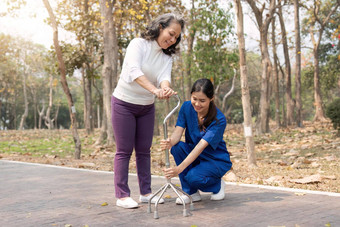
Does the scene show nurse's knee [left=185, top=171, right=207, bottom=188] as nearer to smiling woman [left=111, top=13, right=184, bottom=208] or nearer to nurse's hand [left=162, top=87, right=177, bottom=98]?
smiling woman [left=111, top=13, right=184, bottom=208]

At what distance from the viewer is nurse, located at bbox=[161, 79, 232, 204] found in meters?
4.10

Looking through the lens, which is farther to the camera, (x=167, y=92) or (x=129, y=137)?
(x=129, y=137)

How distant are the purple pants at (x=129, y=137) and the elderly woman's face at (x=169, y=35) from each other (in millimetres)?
688

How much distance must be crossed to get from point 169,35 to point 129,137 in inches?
44.5

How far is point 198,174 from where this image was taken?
4.23 meters

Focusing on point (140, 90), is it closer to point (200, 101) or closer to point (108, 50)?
point (200, 101)

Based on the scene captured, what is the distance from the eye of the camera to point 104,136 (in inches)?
627

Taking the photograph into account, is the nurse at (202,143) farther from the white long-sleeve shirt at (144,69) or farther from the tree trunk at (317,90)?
the tree trunk at (317,90)

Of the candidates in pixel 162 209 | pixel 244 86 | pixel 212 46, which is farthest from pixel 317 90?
pixel 162 209

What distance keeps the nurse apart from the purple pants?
1.15ft

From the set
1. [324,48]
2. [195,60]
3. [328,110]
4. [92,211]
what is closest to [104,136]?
[195,60]

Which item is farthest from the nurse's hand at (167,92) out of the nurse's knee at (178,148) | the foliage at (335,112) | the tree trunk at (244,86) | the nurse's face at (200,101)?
the foliage at (335,112)

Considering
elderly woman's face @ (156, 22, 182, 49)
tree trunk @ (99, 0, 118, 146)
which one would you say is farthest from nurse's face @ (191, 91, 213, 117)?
tree trunk @ (99, 0, 118, 146)

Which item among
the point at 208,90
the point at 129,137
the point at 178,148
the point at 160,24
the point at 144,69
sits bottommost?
the point at 178,148
